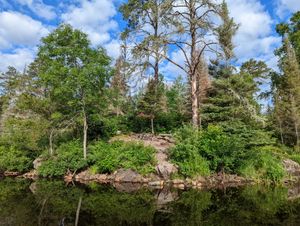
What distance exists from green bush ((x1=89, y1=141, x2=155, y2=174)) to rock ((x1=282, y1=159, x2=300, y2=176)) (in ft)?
27.6

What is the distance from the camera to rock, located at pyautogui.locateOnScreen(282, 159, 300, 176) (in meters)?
20.0

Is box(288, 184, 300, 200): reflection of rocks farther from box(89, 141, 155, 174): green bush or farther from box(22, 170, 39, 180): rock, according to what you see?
box(22, 170, 39, 180): rock

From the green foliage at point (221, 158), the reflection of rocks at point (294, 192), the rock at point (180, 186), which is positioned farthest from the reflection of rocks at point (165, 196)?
the reflection of rocks at point (294, 192)

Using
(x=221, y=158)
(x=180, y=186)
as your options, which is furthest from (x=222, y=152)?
(x=180, y=186)

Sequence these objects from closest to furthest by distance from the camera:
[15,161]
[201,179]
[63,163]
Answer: [201,179] → [63,163] → [15,161]

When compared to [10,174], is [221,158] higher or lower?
higher

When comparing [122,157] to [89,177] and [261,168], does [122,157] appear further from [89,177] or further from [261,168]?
[261,168]

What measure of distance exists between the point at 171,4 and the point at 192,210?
1419cm

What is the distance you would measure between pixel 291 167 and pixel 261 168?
2795 millimetres

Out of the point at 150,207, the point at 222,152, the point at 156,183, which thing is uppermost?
the point at 222,152

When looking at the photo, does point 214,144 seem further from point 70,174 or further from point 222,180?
point 70,174

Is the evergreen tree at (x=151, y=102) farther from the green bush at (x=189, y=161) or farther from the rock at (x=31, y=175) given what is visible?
the rock at (x=31, y=175)

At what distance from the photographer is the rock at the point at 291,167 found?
65.6 ft

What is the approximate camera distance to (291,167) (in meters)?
20.3
